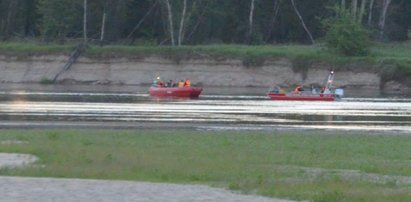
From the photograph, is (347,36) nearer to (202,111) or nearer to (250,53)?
(250,53)

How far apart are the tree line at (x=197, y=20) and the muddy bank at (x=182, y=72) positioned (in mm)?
4549

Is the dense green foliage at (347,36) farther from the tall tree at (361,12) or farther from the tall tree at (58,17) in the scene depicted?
the tall tree at (58,17)

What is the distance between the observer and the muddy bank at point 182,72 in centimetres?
8325

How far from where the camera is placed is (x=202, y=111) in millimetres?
54625

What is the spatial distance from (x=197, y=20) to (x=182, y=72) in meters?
7.33

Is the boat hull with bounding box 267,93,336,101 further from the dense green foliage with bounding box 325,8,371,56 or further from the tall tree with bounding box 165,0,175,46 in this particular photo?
the tall tree with bounding box 165,0,175,46

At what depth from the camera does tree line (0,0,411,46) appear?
301ft

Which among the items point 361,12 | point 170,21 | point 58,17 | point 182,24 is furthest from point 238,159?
point 58,17

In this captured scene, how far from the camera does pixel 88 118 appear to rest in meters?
48.4

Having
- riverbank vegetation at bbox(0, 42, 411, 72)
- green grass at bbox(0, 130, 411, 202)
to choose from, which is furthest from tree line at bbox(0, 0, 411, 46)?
green grass at bbox(0, 130, 411, 202)

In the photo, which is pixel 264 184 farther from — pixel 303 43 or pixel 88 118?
pixel 303 43

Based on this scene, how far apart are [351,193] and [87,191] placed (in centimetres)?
429

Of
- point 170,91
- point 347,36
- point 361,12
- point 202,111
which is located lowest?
point 170,91

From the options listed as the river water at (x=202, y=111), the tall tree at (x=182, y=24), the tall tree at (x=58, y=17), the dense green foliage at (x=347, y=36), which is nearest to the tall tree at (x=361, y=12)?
the dense green foliage at (x=347, y=36)
